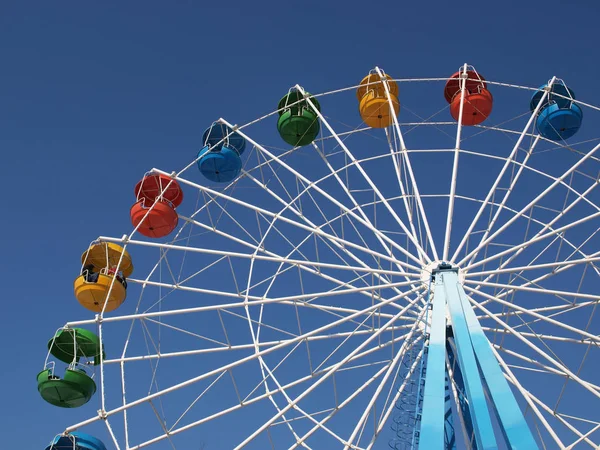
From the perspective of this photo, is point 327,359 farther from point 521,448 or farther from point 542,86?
point 542,86

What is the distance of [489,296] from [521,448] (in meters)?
4.58

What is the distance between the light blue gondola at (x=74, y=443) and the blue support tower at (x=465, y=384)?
23.1 ft

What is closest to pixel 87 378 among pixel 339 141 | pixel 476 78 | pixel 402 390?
pixel 402 390

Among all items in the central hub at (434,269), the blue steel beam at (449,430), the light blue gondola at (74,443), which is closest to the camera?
the blue steel beam at (449,430)

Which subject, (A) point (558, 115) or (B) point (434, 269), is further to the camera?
(A) point (558, 115)

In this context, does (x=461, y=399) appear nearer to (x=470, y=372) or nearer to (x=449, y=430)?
(x=449, y=430)

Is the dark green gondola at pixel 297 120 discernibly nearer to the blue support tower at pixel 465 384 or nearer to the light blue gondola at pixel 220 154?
the light blue gondola at pixel 220 154

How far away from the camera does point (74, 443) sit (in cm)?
1402

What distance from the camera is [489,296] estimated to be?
13000 mm

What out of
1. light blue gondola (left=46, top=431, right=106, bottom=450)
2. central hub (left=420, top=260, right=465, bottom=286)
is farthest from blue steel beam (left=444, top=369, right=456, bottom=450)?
light blue gondola (left=46, top=431, right=106, bottom=450)

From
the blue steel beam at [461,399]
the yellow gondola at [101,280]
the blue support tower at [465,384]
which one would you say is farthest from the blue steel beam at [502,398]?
the yellow gondola at [101,280]

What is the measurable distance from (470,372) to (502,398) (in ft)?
2.01

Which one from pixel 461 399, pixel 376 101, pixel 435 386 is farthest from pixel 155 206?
pixel 435 386

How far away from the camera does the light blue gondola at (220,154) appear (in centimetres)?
1778
